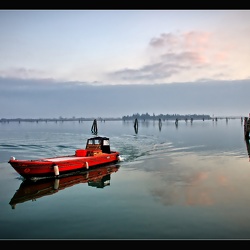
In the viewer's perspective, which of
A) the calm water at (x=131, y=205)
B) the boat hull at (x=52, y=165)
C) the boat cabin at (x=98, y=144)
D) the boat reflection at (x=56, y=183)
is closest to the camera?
the calm water at (x=131, y=205)

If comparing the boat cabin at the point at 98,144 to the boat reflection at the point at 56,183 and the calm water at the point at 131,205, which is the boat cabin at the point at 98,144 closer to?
the boat reflection at the point at 56,183

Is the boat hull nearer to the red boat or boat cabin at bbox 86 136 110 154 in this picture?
the red boat

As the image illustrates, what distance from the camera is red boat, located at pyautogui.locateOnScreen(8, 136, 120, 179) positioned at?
21.4 metres

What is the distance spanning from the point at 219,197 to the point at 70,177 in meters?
12.6

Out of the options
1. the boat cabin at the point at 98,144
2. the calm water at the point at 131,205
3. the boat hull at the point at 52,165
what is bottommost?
the calm water at the point at 131,205

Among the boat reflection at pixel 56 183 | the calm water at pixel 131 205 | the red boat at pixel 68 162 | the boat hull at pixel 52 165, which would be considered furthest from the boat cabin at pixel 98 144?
the calm water at pixel 131 205

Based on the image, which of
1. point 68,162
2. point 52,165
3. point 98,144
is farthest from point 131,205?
point 98,144

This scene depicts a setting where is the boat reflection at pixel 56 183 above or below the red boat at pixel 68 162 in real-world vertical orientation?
below

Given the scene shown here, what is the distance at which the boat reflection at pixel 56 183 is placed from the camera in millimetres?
18172

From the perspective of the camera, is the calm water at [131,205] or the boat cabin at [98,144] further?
the boat cabin at [98,144]

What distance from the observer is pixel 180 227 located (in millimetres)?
12430

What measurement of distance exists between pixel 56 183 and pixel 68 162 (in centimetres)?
282
